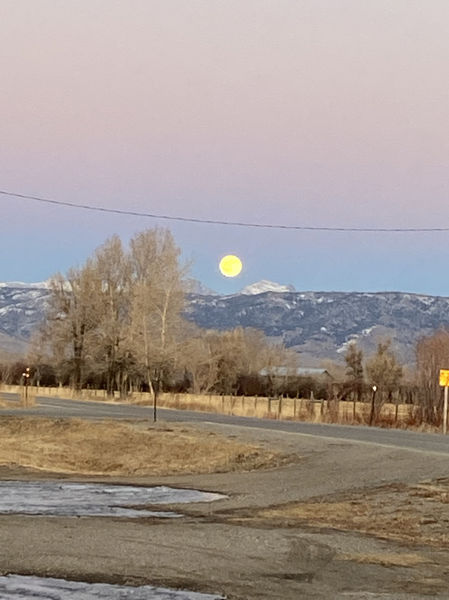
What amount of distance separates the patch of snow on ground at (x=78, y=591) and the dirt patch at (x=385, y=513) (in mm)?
4833

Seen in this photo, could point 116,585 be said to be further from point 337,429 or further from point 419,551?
point 337,429

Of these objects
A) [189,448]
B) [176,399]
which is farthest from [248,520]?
[176,399]

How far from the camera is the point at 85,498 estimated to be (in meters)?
17.2

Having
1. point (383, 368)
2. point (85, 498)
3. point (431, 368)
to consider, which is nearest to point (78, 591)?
point (85, 498)

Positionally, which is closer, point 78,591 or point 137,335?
point 78,591

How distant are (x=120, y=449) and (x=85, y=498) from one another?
12559 mm

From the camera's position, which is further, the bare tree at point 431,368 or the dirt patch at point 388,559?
the bare tree at point 431,368

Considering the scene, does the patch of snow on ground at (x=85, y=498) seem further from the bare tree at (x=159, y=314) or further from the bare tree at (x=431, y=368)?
the bare tree at (x=159, y=314)

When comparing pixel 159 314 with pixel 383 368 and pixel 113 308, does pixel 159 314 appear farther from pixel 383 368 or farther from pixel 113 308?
pixel 383 368

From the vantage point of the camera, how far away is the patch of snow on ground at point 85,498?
49.8ft

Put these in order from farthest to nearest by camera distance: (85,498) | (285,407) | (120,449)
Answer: (285,407) → (120,449) → (85,498)

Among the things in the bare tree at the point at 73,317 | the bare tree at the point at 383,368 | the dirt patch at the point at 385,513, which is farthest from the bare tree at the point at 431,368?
the bare tree at the point at 383,368

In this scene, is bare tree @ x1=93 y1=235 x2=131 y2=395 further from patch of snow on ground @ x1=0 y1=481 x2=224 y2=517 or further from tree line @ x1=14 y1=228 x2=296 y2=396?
patch of snow on ground @ x1=0 y1=481 x2=224 y2=517

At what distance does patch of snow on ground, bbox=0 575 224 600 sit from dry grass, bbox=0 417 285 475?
15093 millimetres
